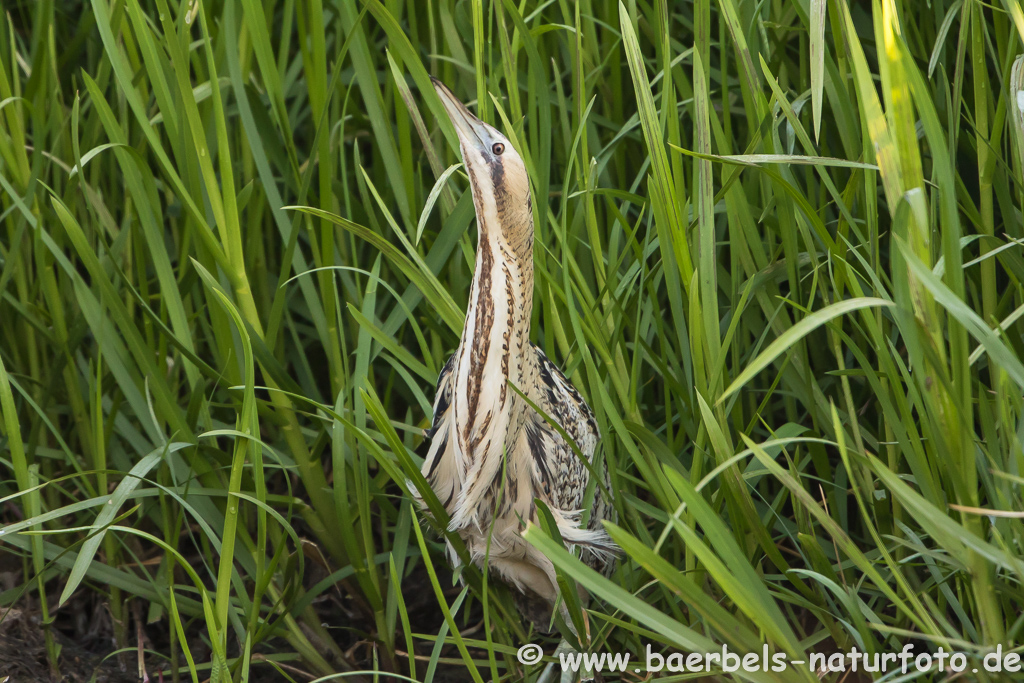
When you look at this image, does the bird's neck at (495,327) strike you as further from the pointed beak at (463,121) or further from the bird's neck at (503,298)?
the pointed beak at (463,121)

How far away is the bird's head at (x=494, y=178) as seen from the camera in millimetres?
1184

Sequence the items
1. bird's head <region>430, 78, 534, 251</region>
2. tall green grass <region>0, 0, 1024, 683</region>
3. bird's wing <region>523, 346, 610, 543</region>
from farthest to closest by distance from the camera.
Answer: bird's wing <region>523, 346, 610, 543</region>, bird's head <region>430, 78, 534, 251</region>, tall green grass <region>0, 0, 1024, 683</region>

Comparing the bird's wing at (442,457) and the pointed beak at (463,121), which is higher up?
the pointed beak at (463,121)

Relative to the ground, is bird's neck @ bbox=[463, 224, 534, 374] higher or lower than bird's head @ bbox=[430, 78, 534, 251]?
lower

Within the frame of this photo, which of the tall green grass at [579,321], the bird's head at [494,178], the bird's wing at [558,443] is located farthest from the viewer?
the bird's wing at [558,443]

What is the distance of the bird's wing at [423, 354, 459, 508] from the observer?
1.43 metres

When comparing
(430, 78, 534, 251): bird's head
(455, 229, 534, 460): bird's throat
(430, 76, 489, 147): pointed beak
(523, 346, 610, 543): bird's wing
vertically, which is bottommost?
(523, 346, 610, 543): bird's wing

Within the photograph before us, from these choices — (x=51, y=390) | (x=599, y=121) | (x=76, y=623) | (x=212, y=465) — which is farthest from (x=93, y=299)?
(x=599, y=121)

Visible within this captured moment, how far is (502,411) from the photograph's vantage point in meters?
1.27

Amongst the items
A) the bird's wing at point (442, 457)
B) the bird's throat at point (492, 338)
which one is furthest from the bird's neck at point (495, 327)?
the bird's wing at point (442, 457)

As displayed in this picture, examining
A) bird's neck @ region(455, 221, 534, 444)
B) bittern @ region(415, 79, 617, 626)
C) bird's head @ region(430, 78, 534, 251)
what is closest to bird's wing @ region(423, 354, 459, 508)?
bittern @ region(415, 79, 617, 626)

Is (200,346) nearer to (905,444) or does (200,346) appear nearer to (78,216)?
(78,216)

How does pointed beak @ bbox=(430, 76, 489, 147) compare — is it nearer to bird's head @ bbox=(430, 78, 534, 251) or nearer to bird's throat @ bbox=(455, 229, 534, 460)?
bird's head @ bbox=(430, 78, 534, 251)

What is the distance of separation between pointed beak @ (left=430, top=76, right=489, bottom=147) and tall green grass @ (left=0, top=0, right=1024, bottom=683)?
42mm
